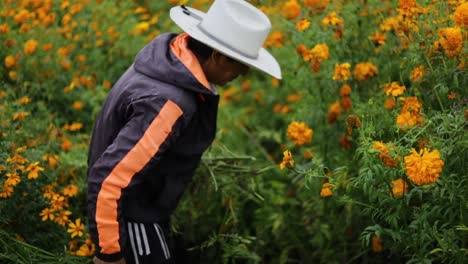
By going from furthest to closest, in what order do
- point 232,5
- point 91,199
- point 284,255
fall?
1. point 284,255
2. point 232,5
3. point 91,199

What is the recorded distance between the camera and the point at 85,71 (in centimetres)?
418

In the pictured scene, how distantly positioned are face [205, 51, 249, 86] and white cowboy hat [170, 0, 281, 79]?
57 millimetres

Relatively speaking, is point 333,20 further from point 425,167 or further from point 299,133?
point 425,167

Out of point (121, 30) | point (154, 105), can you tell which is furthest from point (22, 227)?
point (121, 30)

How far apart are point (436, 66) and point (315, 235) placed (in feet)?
3.76

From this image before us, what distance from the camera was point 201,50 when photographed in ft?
8.75

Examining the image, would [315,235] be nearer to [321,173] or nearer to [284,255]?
[284,255]

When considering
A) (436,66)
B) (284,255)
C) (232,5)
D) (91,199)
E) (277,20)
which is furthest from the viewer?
(277,20)

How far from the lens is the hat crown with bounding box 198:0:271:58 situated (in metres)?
2.56

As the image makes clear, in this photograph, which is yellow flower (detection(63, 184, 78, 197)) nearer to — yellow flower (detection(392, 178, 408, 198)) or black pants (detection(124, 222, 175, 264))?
black pants (detection(124, 222, 175, 264))

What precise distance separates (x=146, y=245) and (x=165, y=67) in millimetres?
778

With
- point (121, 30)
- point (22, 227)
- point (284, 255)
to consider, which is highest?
point (121, 30)

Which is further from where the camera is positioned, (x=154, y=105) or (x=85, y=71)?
(x=85, y=71)

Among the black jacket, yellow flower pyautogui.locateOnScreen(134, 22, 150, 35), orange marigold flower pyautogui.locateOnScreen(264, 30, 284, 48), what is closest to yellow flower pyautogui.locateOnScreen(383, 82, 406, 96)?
the black jacket
